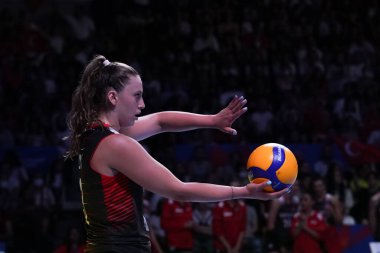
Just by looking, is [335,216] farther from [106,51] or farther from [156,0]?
[156,0]

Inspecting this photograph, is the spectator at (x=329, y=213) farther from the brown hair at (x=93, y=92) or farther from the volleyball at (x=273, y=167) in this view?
the brown hair at (x=93, y=92)

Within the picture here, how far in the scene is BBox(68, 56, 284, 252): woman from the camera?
3.48 m

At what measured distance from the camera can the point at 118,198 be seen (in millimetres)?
3545

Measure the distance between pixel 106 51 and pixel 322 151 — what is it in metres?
4.88

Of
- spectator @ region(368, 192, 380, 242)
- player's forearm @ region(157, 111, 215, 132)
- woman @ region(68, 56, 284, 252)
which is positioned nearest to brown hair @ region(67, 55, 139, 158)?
woman @ region(68, 56, 284, 252)

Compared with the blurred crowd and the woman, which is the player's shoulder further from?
the blurred crowd

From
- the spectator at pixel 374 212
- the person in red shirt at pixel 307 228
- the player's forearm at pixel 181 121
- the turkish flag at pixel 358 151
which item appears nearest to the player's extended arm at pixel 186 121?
the player's forearm at pixel 181 121

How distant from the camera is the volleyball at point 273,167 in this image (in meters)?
3.83

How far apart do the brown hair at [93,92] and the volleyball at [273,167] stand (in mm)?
856

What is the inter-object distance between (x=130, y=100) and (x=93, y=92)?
19 centimetres

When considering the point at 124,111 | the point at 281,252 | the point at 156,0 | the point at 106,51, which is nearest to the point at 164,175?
the point at 124,111

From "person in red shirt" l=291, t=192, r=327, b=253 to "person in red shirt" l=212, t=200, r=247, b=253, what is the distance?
0.80 m

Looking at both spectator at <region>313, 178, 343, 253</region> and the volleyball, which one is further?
spectator at <region>313, 178, 343, 253</region>

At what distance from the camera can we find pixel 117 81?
3.62 metres
